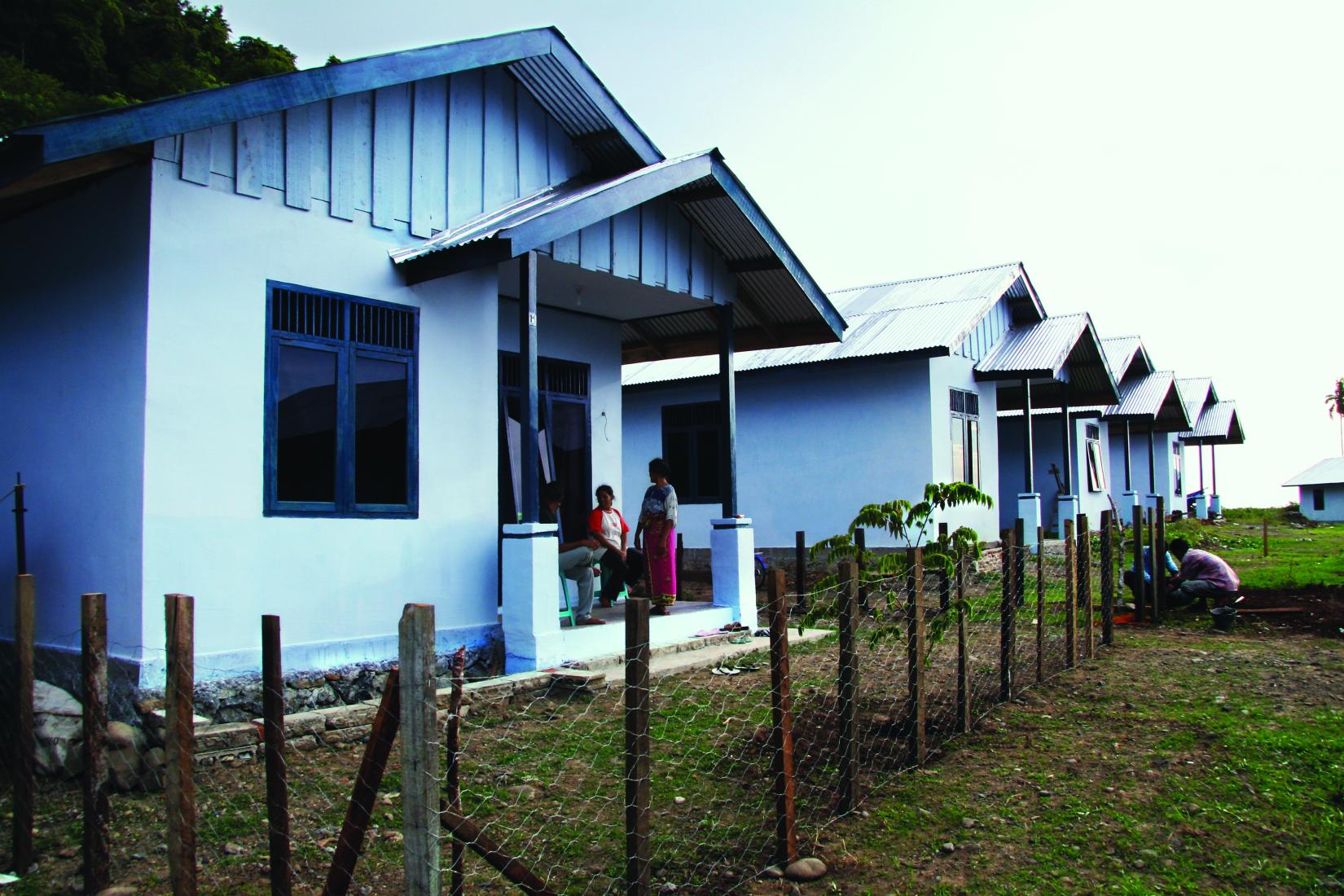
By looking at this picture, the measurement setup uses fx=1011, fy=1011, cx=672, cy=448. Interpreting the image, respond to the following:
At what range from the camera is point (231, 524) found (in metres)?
6.82

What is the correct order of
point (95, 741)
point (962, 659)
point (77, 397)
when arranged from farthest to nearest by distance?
point (77, 397) → point (962, 659) → point (95, 741)

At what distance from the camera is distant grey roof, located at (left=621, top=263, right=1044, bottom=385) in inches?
650

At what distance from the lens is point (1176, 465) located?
34719 mm

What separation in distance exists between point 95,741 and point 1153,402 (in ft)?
86.6

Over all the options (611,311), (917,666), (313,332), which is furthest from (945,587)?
(611,311)

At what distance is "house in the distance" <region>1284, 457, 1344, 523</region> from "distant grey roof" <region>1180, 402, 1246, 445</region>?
39.2ft

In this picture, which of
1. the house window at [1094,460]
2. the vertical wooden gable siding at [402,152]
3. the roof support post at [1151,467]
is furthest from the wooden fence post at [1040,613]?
the roof support post at [1151,467]

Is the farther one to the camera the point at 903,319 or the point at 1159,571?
the point at 903,319

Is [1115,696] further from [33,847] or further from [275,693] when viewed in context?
[33,847]

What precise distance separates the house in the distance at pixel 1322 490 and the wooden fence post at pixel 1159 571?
40471 millimetres

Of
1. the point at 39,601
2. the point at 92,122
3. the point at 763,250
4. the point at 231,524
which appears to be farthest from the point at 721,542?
the point at 92,122

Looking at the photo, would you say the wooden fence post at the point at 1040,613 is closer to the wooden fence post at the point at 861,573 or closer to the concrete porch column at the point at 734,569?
the wooden fence post at the point at 861,573

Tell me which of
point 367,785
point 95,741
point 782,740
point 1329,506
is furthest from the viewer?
point 1329,506

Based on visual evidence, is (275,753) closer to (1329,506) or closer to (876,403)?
(876,403)
